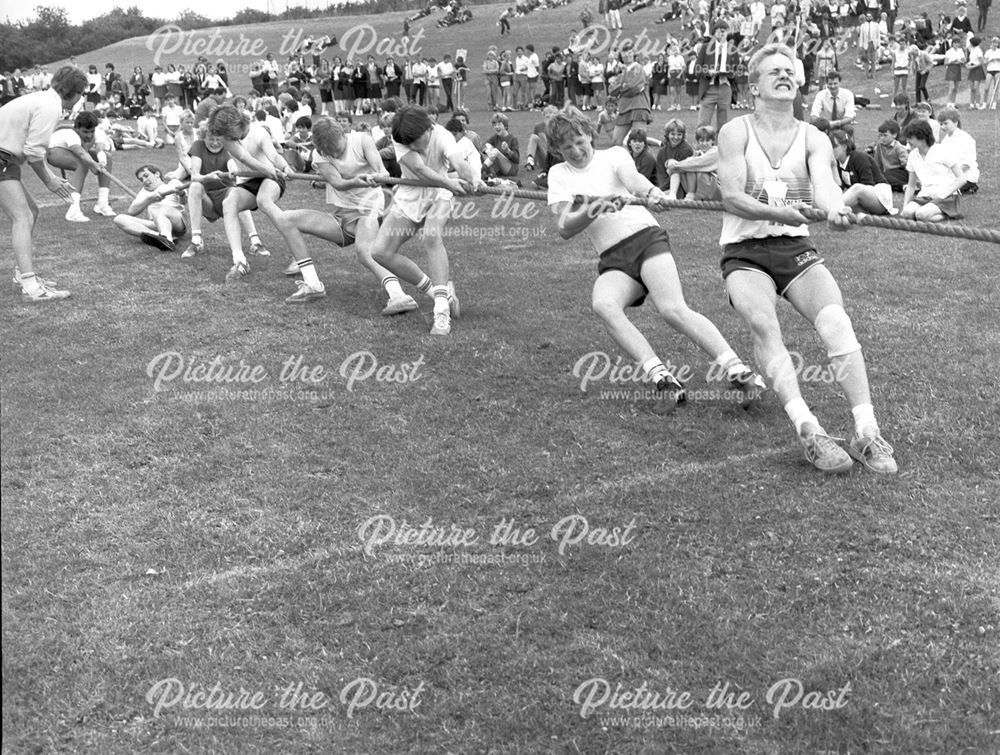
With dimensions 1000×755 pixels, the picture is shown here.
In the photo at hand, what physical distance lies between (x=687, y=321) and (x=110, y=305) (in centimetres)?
590

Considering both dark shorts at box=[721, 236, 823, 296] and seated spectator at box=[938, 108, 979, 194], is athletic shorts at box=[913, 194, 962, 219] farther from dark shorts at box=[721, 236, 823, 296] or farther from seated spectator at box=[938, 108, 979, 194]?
dark shorts at box=[721, 236, 823, 296]

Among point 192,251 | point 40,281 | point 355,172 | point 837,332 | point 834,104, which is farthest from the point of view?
point 834,104

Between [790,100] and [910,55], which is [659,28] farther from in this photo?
[790,100]

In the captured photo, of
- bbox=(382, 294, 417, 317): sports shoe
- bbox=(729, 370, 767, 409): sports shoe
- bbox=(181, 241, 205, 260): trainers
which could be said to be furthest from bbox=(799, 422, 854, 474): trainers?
bbox=(181, 241, 205, 260): trainers

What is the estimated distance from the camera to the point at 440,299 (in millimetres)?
8648

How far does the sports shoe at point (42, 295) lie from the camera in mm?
10219

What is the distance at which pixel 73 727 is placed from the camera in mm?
3723

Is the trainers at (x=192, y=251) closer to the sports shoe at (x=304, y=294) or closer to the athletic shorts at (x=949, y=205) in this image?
the sports shoe at (x=304, y=294)

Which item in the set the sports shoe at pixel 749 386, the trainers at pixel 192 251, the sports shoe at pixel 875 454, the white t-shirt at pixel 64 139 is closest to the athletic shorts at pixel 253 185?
the trainers at pixel 192 251

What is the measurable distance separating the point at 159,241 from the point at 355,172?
418cm

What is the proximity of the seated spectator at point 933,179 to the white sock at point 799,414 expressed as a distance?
772cm

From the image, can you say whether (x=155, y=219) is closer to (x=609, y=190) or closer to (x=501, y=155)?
(x=501, y=155)

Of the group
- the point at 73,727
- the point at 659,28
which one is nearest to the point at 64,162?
the point at 73,727

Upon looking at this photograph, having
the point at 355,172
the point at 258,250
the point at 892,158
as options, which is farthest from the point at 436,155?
the point at 892,158
